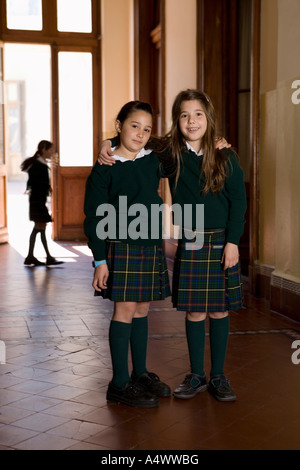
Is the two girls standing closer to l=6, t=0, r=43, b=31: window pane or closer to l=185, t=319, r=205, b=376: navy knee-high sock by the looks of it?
l=185, t=319, r=205, b=376: navy knee-high sock

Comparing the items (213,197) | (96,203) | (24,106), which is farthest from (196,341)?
(24,106)

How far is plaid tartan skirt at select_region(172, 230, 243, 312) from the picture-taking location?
284 centimetres

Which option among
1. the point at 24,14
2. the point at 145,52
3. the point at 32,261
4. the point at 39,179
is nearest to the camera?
the point at 39,179

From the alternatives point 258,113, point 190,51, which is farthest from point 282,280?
point 190,51

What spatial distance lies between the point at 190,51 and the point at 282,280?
10.6 ft

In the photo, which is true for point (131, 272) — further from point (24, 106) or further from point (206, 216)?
point (24, 106)

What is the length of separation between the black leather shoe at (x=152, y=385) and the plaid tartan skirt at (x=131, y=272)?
406 millimetres

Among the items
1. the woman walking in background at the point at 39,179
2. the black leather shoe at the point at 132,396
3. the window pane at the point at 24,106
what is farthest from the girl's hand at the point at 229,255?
the window pane at the point at 24,106

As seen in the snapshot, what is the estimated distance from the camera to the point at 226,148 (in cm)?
287

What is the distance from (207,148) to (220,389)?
1069mm

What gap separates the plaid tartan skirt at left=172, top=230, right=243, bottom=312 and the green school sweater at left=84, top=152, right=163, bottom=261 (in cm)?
22

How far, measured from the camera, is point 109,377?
3.23 m

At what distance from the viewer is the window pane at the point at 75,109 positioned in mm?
9320
